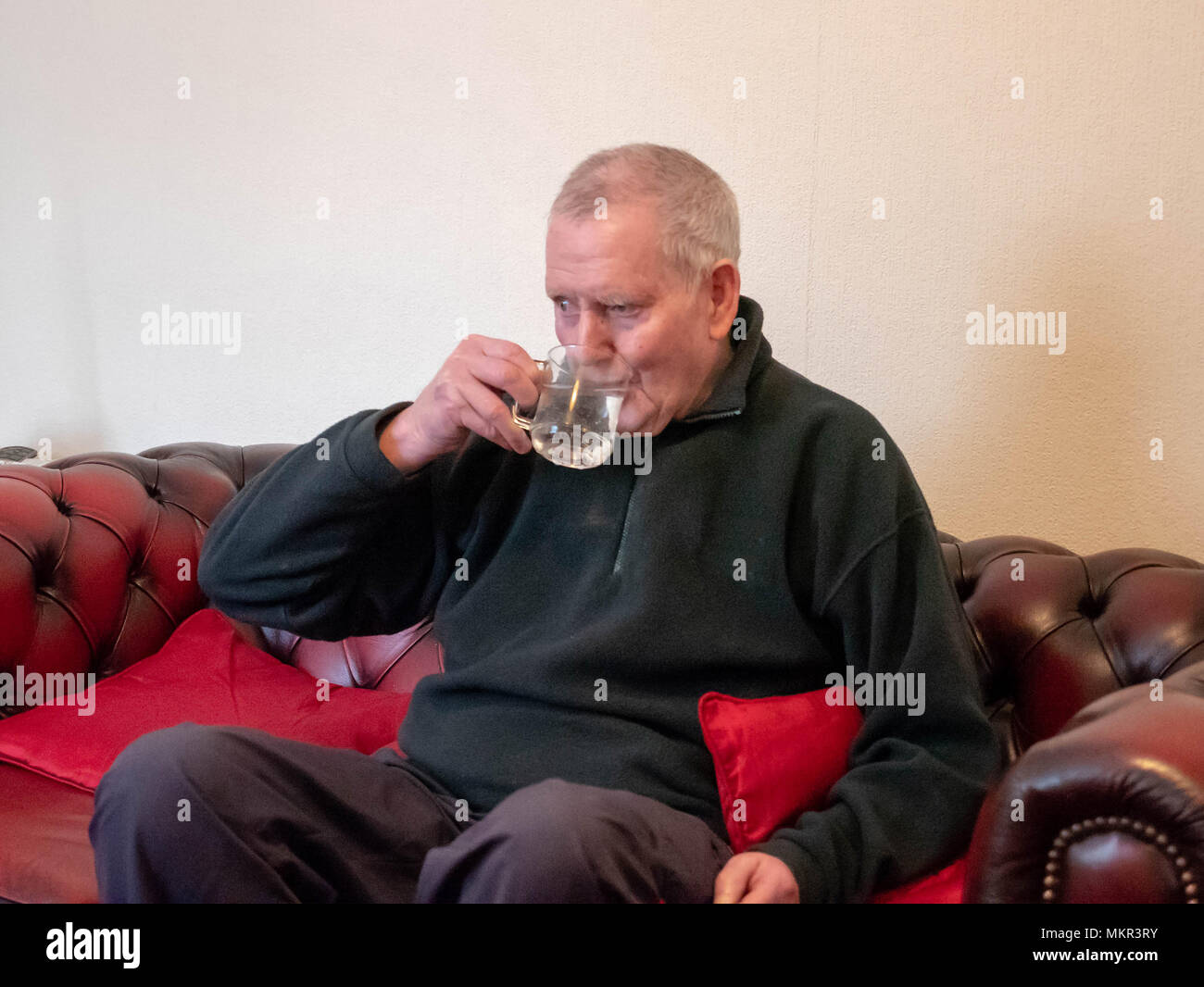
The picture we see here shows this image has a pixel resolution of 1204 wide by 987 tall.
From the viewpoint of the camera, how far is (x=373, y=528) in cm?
156

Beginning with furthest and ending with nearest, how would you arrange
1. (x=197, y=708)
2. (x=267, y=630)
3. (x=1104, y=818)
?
(x=267, y=630) → (x=197, y=708) → (x=1104, y=818)

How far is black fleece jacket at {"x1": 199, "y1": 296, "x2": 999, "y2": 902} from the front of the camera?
54.9 inches

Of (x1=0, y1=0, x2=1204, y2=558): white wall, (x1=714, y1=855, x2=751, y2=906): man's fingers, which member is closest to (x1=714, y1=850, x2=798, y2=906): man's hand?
(x1=714, y1=855, x2=751, y2=906): man's fingers

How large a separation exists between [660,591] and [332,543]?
1.54 ft

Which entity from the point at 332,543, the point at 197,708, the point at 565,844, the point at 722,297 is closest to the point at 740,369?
the point at 722,297

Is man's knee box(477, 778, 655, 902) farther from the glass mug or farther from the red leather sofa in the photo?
the glass mug

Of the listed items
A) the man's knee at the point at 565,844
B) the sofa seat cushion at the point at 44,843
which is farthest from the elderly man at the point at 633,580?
the sofa seat cushion at the point at 44,843

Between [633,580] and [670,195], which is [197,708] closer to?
[633,580]

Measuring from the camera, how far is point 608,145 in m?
2.19

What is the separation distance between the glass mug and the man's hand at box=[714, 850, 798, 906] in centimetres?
52

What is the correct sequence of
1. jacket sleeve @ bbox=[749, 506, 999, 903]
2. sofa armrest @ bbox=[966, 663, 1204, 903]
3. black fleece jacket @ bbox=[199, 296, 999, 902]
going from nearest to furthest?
sofa armrest @ bbox=[966, 663, 1204, 903]
jacket sleeve @ bbox=[749, 506, 999, 903]
black fleece jacket @ bbox=[199, 296, 999, 902]

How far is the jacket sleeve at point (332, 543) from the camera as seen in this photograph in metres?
1.52
